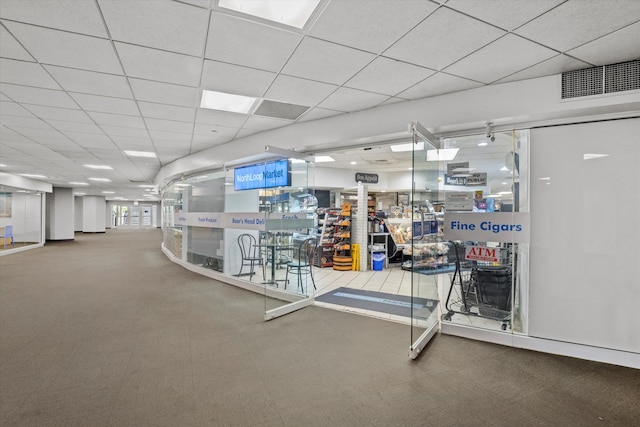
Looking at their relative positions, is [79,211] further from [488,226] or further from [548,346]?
[548,346]

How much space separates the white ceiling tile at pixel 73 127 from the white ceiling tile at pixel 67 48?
236 centimetres

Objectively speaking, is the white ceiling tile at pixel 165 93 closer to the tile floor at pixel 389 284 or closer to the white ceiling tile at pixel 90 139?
the white ceiling tile at pixel 90 139

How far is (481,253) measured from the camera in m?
3.83

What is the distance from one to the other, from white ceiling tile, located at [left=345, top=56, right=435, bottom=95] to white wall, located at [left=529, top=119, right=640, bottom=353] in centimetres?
155

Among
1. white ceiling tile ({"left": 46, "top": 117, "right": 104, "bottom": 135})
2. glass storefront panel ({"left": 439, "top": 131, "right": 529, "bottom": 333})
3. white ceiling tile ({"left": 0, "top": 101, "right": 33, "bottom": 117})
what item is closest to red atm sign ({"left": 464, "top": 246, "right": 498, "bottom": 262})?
glass storefront panel ({"left": 439, "top": 131, "right": 529, "bottom": 333})

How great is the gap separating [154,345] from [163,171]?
291 inches

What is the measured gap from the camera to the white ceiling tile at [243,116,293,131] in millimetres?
4668

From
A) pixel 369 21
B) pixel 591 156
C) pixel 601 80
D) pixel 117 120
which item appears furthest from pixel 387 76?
pixel 117 120

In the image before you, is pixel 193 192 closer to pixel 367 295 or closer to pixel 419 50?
pixel 367 295

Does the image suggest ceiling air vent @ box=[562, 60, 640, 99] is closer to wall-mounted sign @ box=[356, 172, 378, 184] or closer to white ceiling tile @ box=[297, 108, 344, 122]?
white ceiling tile @ box=[297, 108, 344, 122]

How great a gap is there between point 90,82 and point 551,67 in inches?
189

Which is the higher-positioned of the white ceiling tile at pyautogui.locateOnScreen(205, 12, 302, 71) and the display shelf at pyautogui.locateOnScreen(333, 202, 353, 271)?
the white ceiling tile at pyautogui.locateOnScreen(205, 12, 302, 71)

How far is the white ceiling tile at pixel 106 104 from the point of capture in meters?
3.79

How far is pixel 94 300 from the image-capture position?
510cm
